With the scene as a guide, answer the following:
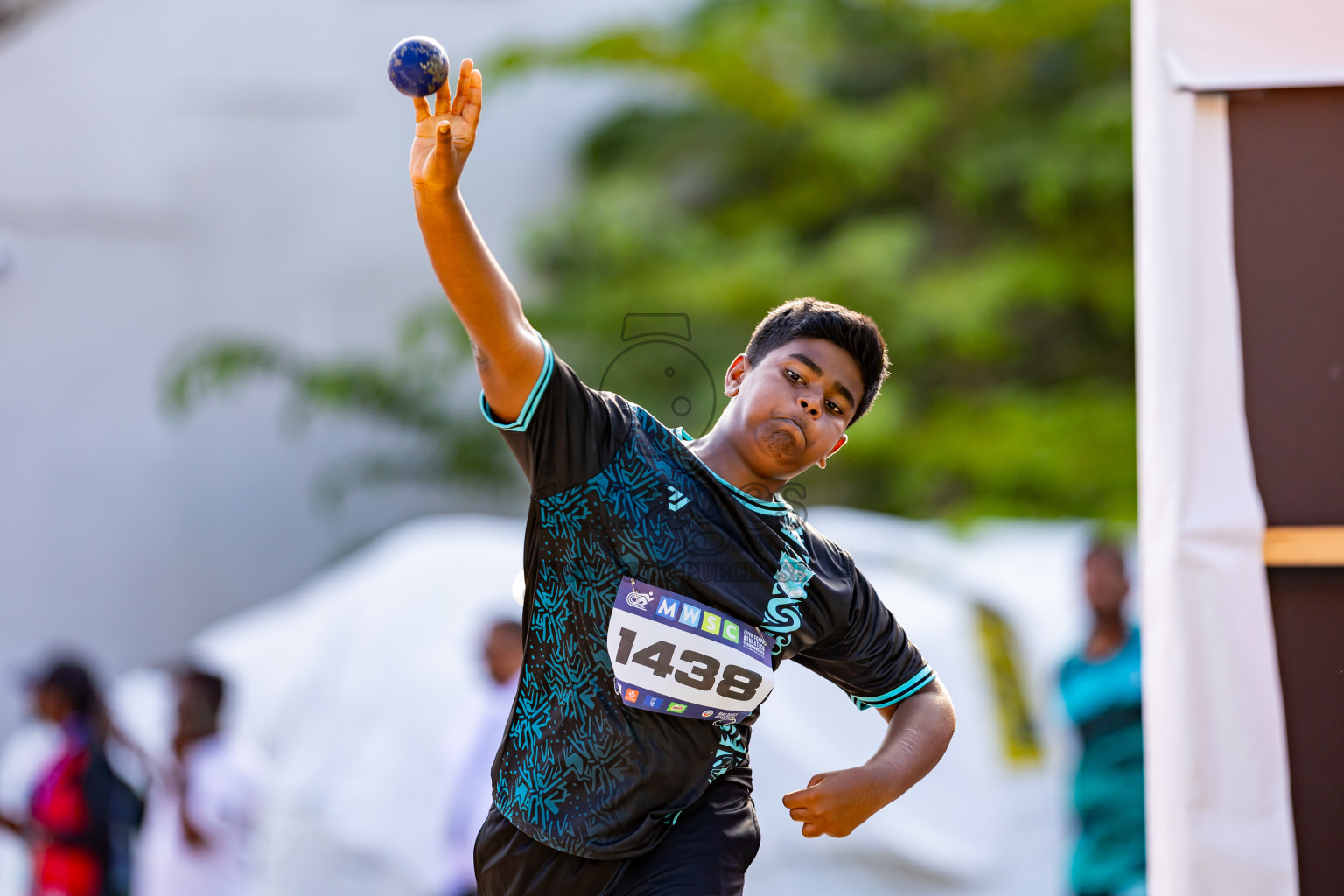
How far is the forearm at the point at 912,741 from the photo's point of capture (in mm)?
1830

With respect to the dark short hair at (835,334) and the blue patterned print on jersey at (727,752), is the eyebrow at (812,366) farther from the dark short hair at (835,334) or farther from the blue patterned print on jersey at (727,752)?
the blue patterned print on jersey at (727,752)

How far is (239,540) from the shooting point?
9648mm

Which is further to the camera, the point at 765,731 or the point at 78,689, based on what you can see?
the point at 78,689

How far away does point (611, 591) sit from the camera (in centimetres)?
177

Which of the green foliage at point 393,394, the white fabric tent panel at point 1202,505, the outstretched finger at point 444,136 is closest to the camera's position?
the outstretched finger at point 444,136

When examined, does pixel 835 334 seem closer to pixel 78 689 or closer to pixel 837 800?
pixel 837 800

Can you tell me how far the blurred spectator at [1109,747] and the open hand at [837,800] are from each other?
7.80 ft

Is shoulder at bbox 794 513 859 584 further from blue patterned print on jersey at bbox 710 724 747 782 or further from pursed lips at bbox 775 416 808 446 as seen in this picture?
blue patterned print on jersey at bbox 710 724 747 782

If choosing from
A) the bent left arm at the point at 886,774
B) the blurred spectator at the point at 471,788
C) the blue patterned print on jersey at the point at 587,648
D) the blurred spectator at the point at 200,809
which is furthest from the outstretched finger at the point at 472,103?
the blurred spectator at the point at 200,809

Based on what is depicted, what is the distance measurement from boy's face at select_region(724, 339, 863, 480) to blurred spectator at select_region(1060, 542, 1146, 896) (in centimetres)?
251

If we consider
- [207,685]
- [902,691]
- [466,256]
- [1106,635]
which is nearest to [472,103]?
[466,256]

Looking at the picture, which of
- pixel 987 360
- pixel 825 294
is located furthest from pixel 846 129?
pixel 987 360

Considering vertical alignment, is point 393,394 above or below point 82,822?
above

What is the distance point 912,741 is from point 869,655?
131 millimetres
